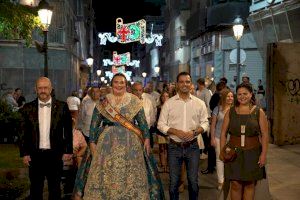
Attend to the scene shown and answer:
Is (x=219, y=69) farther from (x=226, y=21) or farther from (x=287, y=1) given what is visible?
(x=287, y=1)

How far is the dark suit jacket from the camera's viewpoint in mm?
6441

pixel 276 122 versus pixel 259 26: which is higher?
pixel 259 26

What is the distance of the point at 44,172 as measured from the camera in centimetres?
651

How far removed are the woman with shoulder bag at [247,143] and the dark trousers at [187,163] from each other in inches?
25.0

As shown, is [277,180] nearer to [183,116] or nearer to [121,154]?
[183,116]

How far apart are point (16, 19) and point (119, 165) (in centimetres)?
511

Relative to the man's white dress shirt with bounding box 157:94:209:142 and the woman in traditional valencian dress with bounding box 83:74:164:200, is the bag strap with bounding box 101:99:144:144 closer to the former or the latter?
the woman in traditional valencian dress with bounding box 83:74:164:200

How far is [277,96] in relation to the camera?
13.4 metres

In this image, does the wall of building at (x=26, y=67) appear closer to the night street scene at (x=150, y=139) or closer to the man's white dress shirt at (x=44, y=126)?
the night street scene at (x=150, y=139)

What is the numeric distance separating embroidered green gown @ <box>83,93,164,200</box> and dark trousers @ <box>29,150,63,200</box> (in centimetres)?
39

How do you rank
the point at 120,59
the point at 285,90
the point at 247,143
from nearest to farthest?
1. the point at 247,143
2. the point at 285,90
3. the point at 120,59

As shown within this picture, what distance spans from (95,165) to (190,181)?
1340 millimetres

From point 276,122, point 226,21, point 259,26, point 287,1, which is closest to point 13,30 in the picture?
point 276,122

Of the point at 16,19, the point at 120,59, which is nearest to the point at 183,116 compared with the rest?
the point at 16,19
